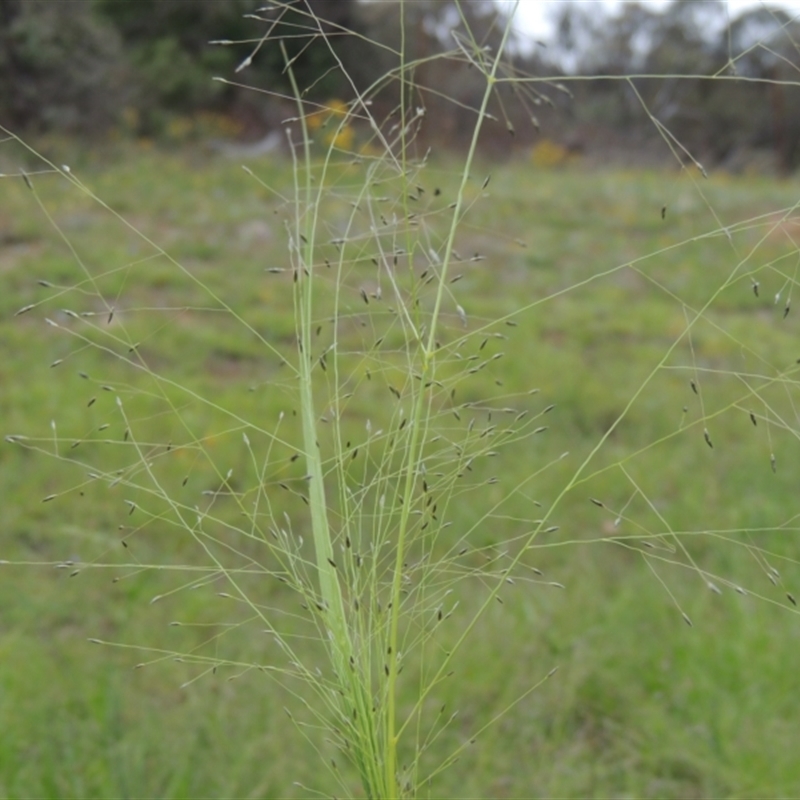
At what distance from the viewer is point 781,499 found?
3371 millimetres

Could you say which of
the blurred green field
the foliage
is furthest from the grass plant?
the foliage

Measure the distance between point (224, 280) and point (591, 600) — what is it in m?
3.54

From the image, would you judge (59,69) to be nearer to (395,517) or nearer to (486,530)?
(486,530)

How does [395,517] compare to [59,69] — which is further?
[59,69]

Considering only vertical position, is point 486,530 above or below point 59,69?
below

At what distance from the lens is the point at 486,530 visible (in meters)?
3.24

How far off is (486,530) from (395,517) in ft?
4.22

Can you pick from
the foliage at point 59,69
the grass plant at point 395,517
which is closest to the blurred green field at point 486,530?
the grass plant at point 395,517

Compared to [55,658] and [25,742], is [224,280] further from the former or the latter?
[25,742]

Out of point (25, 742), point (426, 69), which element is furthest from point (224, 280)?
point (426, 69)

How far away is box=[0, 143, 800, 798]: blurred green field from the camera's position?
186 centimetres

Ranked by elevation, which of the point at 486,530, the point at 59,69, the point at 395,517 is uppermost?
the point at 395,517

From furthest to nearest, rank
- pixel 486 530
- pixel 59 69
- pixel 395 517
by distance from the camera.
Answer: pixel 59 69, pixel 486 530, pixel 395 517

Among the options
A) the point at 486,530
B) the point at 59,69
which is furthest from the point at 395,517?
the point at 59,69
